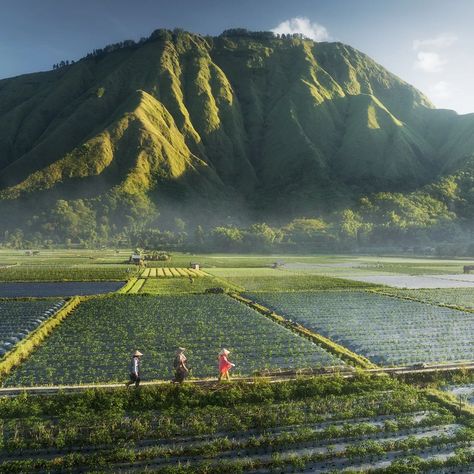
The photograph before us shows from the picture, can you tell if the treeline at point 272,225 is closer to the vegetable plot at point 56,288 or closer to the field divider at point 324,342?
the vegetable plot at point 56,288

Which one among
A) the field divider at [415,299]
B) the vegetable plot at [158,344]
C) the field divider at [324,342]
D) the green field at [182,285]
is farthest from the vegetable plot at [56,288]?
the field divider at [415,299]

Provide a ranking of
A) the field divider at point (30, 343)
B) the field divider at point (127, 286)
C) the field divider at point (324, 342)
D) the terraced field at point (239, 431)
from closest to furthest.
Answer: the terraced field at point (239, 431)
the field divider at point (30, 343)
the field divider at point (324, 342)
the field divider at point (127, 286)

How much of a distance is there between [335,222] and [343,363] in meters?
143

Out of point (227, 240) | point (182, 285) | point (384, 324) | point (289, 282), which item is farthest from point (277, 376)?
point (227, 240)

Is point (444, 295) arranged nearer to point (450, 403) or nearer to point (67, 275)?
point (450, 403)

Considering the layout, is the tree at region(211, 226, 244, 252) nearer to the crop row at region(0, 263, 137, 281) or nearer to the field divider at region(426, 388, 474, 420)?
the crop row at region(0, 263, 137, 281)

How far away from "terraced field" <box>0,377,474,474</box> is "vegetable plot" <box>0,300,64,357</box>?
11.2 metres

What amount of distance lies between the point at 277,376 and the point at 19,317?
23.3 m

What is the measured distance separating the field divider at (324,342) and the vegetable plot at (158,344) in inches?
28.0

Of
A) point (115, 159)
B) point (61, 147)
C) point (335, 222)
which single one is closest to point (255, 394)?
point (335, 222)

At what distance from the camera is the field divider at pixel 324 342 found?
22.5 meters

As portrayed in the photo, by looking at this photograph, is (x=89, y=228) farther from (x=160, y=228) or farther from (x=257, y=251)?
(x=257, y=251)

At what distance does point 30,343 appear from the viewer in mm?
25688

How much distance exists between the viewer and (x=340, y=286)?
2142 inches
